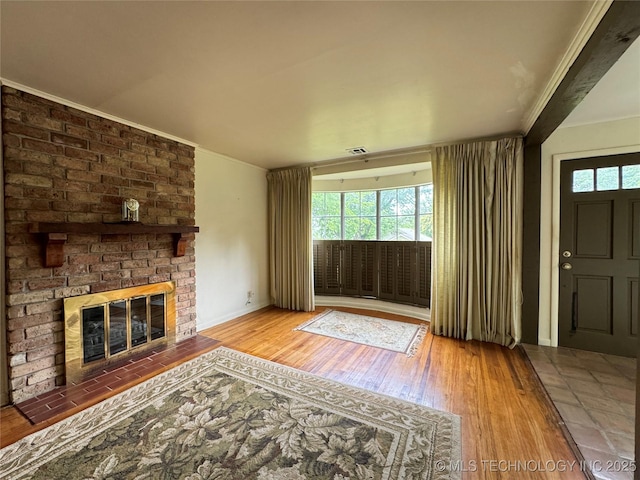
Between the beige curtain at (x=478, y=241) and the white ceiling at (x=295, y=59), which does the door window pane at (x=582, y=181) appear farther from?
the white ceiling at (x=295, y=59)

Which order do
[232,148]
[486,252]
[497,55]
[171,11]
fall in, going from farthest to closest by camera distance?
[232,148], [486,252], [497,55], [171,11]

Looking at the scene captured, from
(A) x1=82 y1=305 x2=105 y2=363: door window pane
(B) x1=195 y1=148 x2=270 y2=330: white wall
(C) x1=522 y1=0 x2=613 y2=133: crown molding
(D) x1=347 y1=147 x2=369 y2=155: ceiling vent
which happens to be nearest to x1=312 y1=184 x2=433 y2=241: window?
(D) x1=347 y1=147 x2=369 y2=155: ceiling vent

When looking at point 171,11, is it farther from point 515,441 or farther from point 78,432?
point 515,441

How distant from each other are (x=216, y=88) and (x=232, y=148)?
4.97ft

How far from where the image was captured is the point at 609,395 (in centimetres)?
208

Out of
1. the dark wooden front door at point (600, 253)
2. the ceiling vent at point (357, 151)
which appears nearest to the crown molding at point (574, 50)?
the dark wooden front door at point (600, 253)

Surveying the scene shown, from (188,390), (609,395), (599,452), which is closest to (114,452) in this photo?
(188,390)

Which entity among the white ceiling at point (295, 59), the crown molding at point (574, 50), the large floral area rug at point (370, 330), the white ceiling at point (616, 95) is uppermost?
the white ceiling at point (616, 95)

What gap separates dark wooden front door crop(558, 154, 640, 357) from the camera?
2.67 m

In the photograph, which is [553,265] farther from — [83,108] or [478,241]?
[83,108]

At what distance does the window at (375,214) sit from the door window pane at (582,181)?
154cm

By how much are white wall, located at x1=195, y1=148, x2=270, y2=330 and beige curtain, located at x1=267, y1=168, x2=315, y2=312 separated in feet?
0.68

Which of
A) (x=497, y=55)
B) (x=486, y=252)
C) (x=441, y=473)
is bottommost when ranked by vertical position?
(x=441, y=473)

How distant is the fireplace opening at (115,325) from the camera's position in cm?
230
